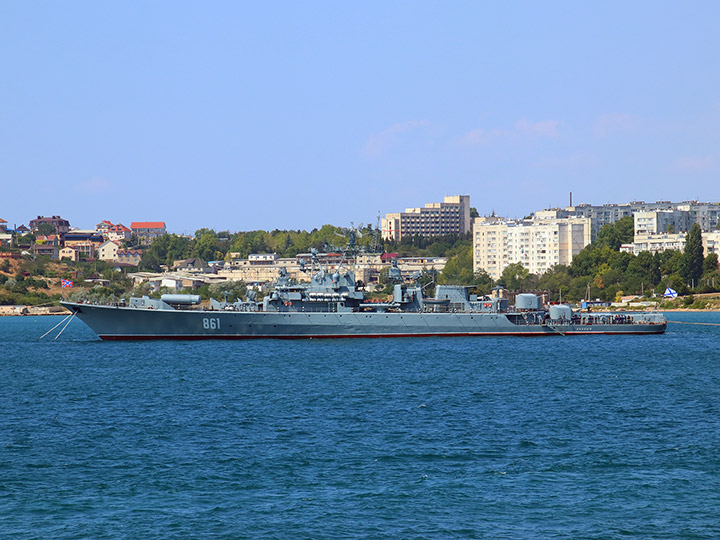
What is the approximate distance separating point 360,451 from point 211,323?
130 feet

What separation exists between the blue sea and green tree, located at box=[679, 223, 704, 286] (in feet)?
295

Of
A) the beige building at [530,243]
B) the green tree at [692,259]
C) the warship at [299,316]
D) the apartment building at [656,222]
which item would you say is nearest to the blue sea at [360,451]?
the warship at [299,316]

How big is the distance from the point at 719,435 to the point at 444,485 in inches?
451

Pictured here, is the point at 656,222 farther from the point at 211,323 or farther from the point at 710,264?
the point at 211,323

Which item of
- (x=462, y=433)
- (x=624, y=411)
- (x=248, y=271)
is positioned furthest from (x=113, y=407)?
(x=248, y=271)

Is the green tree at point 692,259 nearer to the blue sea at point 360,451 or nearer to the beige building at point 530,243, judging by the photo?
the beige building at point 530,243

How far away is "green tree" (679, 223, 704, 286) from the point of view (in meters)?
136

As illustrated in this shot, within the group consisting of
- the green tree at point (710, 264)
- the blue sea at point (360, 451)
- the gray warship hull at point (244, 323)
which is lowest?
the blue sea at point (360, 451)

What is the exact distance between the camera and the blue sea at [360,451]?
68.7ft

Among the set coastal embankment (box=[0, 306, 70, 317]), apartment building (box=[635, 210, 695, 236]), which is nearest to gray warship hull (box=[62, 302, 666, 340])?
coastal embankment (box=[0, 306, 70, 317])

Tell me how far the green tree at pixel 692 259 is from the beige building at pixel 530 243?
133 feet

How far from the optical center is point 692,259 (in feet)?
447

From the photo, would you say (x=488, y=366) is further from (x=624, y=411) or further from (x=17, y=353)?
(x=17, y=353)

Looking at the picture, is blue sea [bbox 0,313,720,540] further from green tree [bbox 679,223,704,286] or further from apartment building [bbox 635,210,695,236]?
apartment building [bbox 635,210,695,236]
